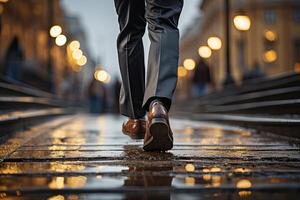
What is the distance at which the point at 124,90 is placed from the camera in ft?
12.7

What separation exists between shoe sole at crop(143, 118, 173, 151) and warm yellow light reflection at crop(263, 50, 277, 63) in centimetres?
6128

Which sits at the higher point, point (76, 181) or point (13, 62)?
point (13, 62)

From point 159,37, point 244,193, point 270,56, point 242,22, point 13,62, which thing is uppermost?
A: point 270,56

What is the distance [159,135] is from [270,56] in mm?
61593

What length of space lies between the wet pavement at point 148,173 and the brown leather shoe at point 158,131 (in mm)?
57

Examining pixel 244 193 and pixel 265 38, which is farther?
pixel 265 38

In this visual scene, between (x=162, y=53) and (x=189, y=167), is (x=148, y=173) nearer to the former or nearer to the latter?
(x=189, y=167)

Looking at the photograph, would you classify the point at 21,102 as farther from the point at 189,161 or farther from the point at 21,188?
the point at 21,188

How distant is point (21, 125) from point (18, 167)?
2.76 m

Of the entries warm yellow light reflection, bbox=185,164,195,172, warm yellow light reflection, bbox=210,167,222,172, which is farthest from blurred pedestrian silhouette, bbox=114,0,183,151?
warm yellow light reflection, bbox=210,167,222,172

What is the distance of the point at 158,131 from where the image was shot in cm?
285

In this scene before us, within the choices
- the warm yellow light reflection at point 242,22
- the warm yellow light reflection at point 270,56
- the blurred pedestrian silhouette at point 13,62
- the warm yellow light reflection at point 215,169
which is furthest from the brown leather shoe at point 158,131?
the warm yellow light reflection at point 270,56

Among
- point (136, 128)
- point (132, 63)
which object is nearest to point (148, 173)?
point (136, 128)

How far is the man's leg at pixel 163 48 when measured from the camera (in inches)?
121
